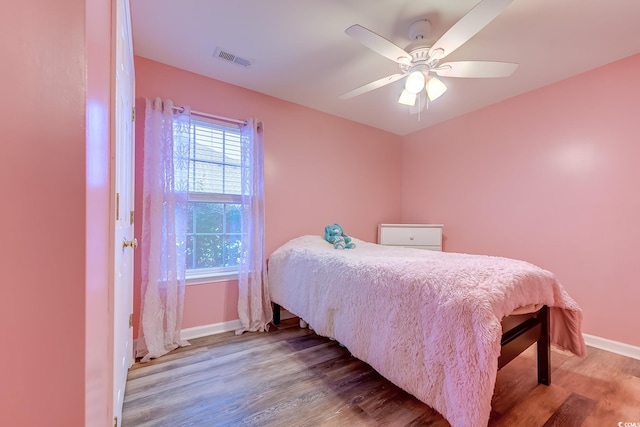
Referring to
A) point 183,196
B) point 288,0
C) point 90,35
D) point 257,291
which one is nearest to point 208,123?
point 183,196

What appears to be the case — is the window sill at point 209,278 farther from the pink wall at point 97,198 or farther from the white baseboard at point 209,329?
the pink wall at point 97,198

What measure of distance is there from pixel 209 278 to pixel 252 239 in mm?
519

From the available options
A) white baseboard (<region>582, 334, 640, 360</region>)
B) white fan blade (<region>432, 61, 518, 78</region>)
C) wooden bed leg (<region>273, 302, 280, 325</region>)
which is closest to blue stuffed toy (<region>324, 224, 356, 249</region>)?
wooden bed leg (<region>273, 302, 280, 325</region>)

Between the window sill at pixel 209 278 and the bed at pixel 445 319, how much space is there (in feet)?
2.99

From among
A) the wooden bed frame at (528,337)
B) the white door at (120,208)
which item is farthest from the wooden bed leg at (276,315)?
the wooden bed frame at (528,337)

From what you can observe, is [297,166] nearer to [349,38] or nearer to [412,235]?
[349,38]

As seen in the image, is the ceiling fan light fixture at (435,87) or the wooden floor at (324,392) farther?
the ceiling fan light fixture at (435,87)

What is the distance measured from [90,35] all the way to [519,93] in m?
3.36

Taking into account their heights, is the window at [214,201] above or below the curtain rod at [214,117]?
below

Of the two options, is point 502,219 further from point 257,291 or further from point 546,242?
point 257,291

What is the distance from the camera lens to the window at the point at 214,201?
2346 millimetres

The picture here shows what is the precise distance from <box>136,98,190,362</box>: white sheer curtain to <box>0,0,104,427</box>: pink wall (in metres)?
1.69

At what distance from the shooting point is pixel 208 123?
240 centimetres

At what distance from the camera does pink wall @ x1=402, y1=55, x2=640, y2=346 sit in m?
2.05
